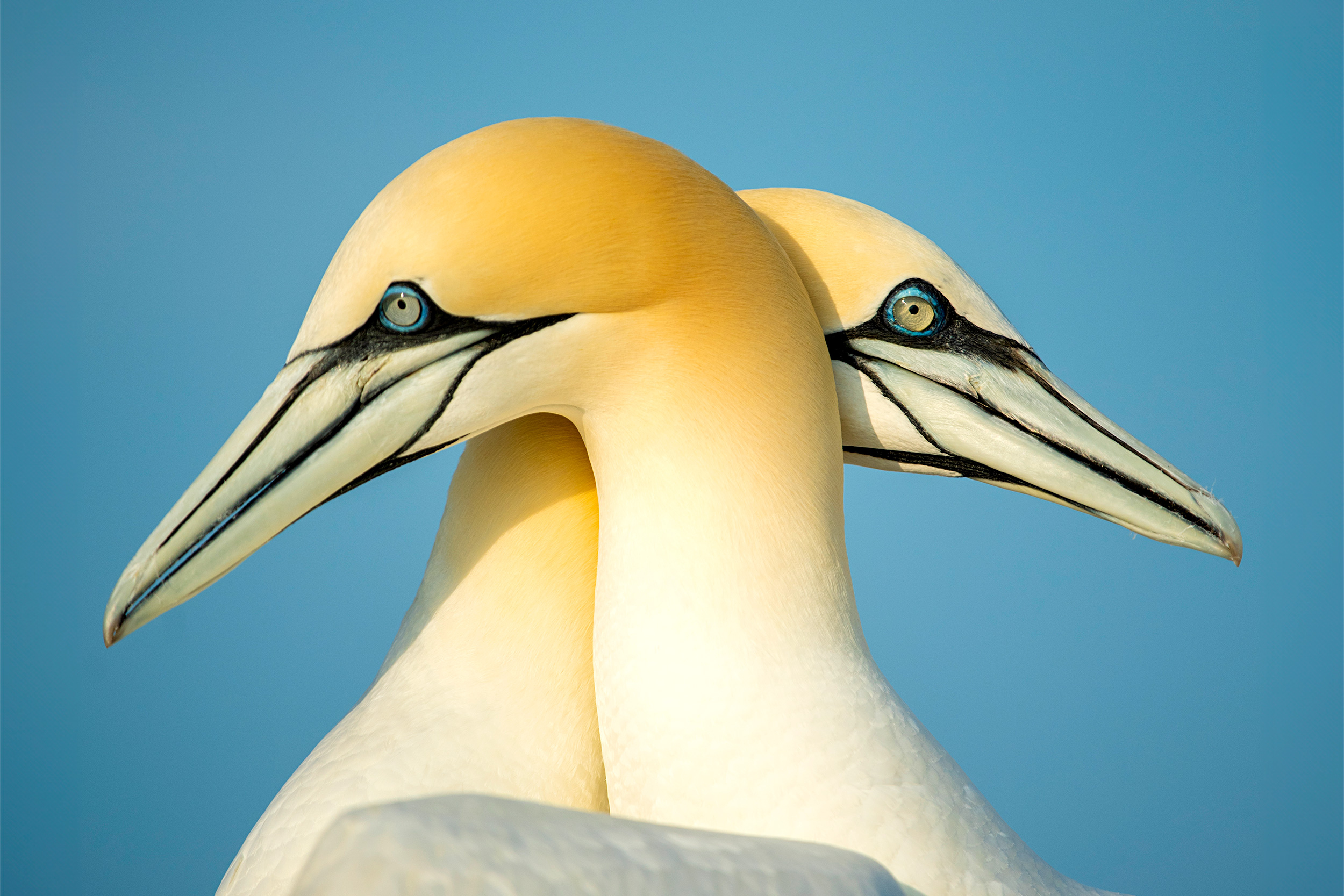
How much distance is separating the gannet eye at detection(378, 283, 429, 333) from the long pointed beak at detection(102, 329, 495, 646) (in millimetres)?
28

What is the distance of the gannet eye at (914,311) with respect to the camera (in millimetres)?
1574

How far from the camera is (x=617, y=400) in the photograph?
1.30 m

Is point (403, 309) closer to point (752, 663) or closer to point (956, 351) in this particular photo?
point (752, 663)

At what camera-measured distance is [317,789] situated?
4.30 feet

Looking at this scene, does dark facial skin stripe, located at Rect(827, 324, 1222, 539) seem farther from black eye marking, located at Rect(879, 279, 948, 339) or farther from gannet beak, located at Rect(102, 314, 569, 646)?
gannet beak, located at Rect(102, 314, 569, 646)

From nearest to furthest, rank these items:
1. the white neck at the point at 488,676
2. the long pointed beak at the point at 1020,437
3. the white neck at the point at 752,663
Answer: the white neck at the point at 752,663
the white neck at the point at 488,676
the long pointed beak at the point at 1020,437

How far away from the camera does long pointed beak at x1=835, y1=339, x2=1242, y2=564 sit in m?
1.51

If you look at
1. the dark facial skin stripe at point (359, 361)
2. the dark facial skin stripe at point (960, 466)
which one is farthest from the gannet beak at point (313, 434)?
the dark facial skin stripe at point (960, 466)

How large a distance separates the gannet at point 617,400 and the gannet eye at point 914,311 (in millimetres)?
276

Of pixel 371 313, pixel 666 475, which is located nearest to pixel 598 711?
pixel 666 475

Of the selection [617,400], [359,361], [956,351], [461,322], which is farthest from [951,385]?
[359,361]

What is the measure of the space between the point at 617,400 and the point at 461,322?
221 millimetres

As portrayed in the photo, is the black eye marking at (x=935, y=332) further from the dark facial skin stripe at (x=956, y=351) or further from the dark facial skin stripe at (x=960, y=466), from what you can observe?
the dark facial skin stripe at (x=960, y=466)

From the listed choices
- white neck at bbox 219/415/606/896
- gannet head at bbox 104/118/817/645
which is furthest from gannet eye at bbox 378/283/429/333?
white neck at bbox 219/415/606/896
